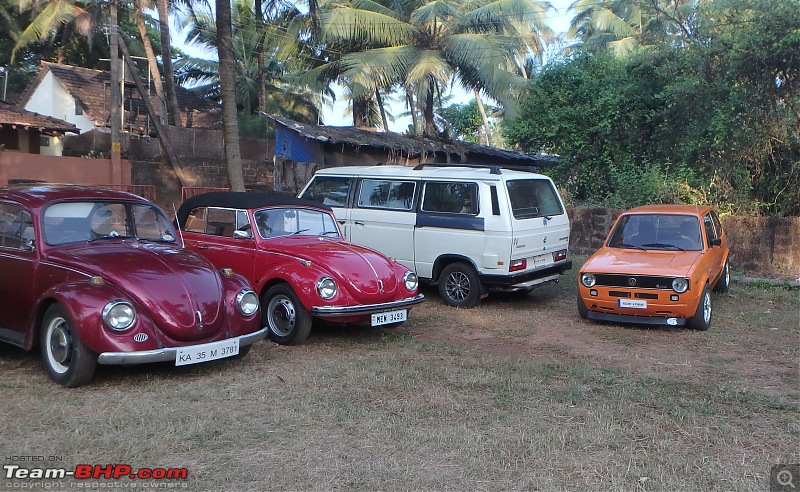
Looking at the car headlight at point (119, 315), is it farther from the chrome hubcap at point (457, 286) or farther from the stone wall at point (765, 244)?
the stone wall at point (765, 244)

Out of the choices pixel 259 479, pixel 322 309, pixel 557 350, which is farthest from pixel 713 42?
pixel 259 479

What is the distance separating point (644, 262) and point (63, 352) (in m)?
6.77

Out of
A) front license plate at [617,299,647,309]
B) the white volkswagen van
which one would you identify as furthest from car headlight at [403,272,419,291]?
front license plate at [617,299,647,309]

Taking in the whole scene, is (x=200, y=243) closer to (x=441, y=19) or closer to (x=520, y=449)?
(x=520, y=449)

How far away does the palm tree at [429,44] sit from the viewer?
74.9 ft

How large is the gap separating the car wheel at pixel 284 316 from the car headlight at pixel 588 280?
3.64 metres

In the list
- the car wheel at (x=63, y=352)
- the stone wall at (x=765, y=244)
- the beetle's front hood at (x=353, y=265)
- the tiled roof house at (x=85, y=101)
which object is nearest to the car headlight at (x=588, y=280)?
the beetle's front hood at (x=353, y=265)

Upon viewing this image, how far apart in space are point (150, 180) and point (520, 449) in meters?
17.0

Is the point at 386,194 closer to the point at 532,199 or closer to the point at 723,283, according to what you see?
the point at 532,199

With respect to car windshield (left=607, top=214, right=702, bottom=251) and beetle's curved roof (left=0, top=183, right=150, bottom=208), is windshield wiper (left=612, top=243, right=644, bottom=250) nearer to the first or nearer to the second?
car windshield (left=607, top=214, right=702, bottom=251)

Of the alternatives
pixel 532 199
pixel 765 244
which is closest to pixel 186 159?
pixel 532 199

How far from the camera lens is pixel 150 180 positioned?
19.6 metres

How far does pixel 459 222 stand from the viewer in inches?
400

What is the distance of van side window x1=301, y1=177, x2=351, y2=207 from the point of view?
36.9ft
